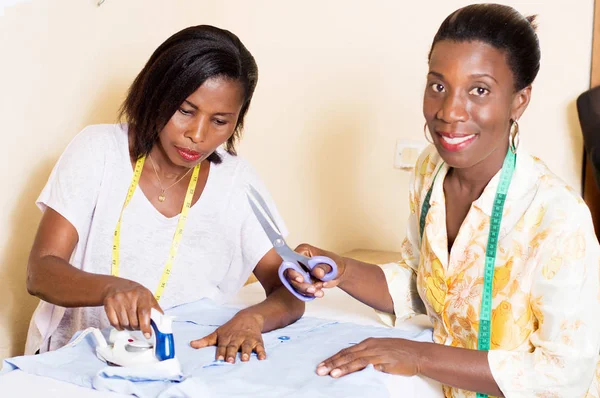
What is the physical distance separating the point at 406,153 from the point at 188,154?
98cm

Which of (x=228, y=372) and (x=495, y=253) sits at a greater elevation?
(x=495, y=253)

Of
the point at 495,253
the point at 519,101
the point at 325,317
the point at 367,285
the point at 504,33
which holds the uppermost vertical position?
the point at 504,33

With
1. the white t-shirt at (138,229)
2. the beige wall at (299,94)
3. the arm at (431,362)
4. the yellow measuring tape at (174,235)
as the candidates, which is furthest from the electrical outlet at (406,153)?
the arm at (431,362)

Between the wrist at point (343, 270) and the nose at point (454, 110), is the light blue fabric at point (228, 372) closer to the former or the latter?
the wrist at point (343, 270)

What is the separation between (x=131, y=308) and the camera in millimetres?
1116

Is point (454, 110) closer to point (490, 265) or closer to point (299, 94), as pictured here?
point (490, 265)

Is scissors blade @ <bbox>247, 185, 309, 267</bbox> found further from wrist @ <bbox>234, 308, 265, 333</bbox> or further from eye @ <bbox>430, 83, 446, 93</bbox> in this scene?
eye @ <bbox>430, 83, 446, 93</bbox>

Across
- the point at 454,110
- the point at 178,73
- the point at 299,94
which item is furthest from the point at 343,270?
the point at 299,94

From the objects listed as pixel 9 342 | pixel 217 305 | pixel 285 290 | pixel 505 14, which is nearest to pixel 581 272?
pixel 505 14

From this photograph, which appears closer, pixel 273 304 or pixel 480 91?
pixel 480 91

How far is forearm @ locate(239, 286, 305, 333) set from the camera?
55.3 inches

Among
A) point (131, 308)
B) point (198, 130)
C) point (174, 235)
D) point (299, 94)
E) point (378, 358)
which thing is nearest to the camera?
point (131, 308)

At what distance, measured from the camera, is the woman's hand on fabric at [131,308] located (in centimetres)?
109

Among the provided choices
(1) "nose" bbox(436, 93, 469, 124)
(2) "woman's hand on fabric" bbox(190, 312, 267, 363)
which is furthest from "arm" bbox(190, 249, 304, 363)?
(1) "nose" bbox(436, 93, 469, 124)
